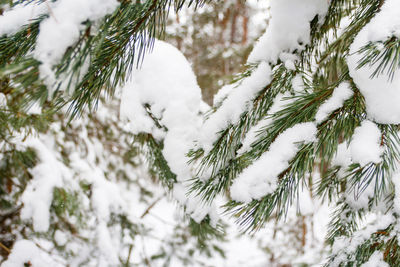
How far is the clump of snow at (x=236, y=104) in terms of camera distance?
83 centimetres

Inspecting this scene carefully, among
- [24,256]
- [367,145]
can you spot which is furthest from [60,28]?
[24,256]

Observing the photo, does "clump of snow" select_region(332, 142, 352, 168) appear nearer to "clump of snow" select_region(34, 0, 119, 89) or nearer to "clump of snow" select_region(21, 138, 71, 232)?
"clump of snow" select_region(34, 0, 119, 89)

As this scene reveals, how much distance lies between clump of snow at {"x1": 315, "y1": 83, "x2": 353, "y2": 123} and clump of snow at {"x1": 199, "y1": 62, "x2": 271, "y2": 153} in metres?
0.21

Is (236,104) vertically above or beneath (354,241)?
above

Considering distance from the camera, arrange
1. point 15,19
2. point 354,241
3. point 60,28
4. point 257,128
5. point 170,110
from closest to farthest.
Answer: point 60,28 < point 15,19 < point 257,128 < point 354,241 < point 170,110

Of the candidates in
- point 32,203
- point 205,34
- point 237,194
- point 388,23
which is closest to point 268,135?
point 237,194

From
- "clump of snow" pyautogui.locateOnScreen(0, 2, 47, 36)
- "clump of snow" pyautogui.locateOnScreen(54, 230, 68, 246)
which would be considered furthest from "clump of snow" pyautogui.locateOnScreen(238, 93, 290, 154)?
"clump of snow" pyautogui.locateOnScreen(54, 230, 68, 246)

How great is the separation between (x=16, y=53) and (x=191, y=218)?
867mm

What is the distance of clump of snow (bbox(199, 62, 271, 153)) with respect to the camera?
833 mm

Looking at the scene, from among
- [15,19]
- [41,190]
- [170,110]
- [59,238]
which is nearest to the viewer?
[15,19]

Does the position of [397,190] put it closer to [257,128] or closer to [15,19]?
[257,128]

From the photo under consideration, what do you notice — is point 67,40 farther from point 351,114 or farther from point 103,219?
point 103,219

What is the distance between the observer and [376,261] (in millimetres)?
792

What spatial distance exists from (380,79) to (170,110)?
77cm
